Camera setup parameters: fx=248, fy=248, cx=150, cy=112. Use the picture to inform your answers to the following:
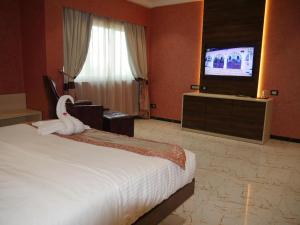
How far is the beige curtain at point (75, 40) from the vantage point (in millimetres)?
4355

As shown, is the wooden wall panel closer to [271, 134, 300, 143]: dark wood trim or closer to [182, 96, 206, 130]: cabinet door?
[182, 96, 206, 130]: cabinet door

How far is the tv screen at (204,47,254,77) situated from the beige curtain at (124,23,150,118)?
1.53 metres

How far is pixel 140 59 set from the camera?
587 cm

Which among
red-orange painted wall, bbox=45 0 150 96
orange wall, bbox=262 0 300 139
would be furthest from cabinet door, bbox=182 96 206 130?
red-orange painted wall, bbox=45 0 150 96

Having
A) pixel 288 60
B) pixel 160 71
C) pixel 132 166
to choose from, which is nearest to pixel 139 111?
pixel 160 71

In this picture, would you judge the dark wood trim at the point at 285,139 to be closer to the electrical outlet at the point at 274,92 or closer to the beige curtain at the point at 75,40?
the electrical outlet at the point at 274,92

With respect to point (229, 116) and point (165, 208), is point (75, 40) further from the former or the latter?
point (165, 208)

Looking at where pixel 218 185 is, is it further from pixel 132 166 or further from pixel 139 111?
pixel 139 111

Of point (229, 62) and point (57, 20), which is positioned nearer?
point (57, 20)

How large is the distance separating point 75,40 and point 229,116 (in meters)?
3.16

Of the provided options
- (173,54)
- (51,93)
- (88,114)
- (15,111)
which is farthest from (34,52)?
(173,54)

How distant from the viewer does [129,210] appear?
1470mm

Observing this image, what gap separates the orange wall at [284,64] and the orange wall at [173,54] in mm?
1466

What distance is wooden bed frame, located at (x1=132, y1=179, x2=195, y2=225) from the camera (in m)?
1.65
